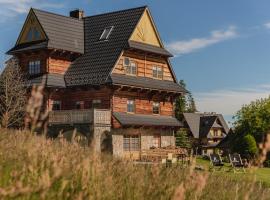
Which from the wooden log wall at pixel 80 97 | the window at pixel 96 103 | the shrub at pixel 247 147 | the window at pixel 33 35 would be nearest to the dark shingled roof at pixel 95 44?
the window at pixel 33 35

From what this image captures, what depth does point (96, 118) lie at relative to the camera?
3177 cm

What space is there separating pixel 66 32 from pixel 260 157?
3612 cm

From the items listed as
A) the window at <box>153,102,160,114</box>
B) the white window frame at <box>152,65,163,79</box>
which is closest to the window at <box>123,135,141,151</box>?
the window at <box>153,102,160,114</box>

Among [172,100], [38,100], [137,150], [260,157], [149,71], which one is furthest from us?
[172,100]

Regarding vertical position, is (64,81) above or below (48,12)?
below

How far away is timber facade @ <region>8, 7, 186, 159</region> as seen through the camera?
33.7 metres

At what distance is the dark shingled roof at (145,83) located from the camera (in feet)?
111

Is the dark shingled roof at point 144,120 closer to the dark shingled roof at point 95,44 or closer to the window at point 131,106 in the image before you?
the window at point 131,106

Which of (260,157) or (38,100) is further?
(260,157)

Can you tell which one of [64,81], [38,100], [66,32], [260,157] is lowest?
[260,157]

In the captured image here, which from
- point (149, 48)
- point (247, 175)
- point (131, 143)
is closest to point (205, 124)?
point (149, 48)

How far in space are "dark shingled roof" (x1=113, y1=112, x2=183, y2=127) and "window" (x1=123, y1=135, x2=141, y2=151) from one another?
56.2 inches

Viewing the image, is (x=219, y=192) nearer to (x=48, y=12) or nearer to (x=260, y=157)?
(x=260, y=157)

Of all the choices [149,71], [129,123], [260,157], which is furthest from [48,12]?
[260,157]
